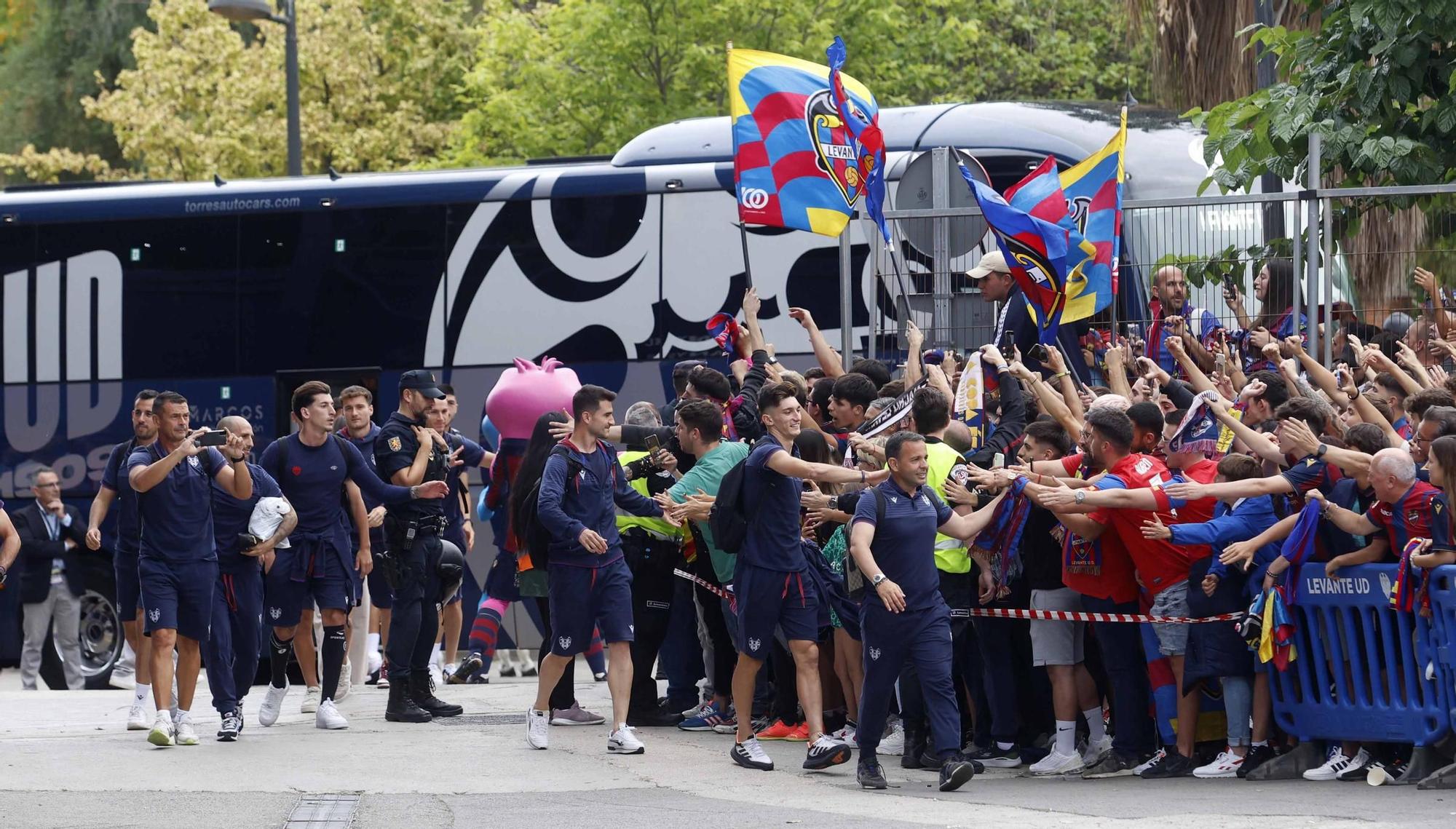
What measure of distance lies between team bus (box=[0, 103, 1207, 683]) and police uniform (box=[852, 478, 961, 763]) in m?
6.46

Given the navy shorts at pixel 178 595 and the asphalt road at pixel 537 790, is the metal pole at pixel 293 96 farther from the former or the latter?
the navy shorts at pixel 178 595

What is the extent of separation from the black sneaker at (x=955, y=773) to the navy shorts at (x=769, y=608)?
110 centimetres

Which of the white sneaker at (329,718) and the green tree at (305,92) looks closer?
the white sneaker at (329,718)

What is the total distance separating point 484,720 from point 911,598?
4044mm

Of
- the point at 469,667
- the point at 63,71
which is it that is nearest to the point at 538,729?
the point at 469,667

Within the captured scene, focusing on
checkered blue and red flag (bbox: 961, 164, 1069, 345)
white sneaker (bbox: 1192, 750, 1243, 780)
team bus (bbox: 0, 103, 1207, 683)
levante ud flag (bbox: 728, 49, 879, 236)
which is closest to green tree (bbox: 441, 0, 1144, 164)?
team bus (bbox: 0, 103, 1207, 683)

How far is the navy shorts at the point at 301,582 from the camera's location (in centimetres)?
1176

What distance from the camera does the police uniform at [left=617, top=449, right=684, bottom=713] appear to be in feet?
38.2

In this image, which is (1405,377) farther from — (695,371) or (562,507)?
(562,507)

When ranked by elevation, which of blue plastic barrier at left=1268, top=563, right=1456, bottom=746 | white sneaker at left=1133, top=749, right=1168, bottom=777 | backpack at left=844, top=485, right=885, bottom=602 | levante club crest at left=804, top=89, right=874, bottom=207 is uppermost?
levante club crest at left=804, top=89, right=874, bottom=207

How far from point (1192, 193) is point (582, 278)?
4.95m

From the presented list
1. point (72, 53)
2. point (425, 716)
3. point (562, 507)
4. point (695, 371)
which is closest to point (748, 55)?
point (695, 371)

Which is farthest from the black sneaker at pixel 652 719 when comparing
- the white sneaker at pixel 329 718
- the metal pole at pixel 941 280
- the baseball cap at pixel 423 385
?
the metal pole at pixel 941 280

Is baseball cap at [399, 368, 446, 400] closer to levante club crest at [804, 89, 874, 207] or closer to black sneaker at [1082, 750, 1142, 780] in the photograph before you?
levante club crest at [804, 89, 874, 207]
